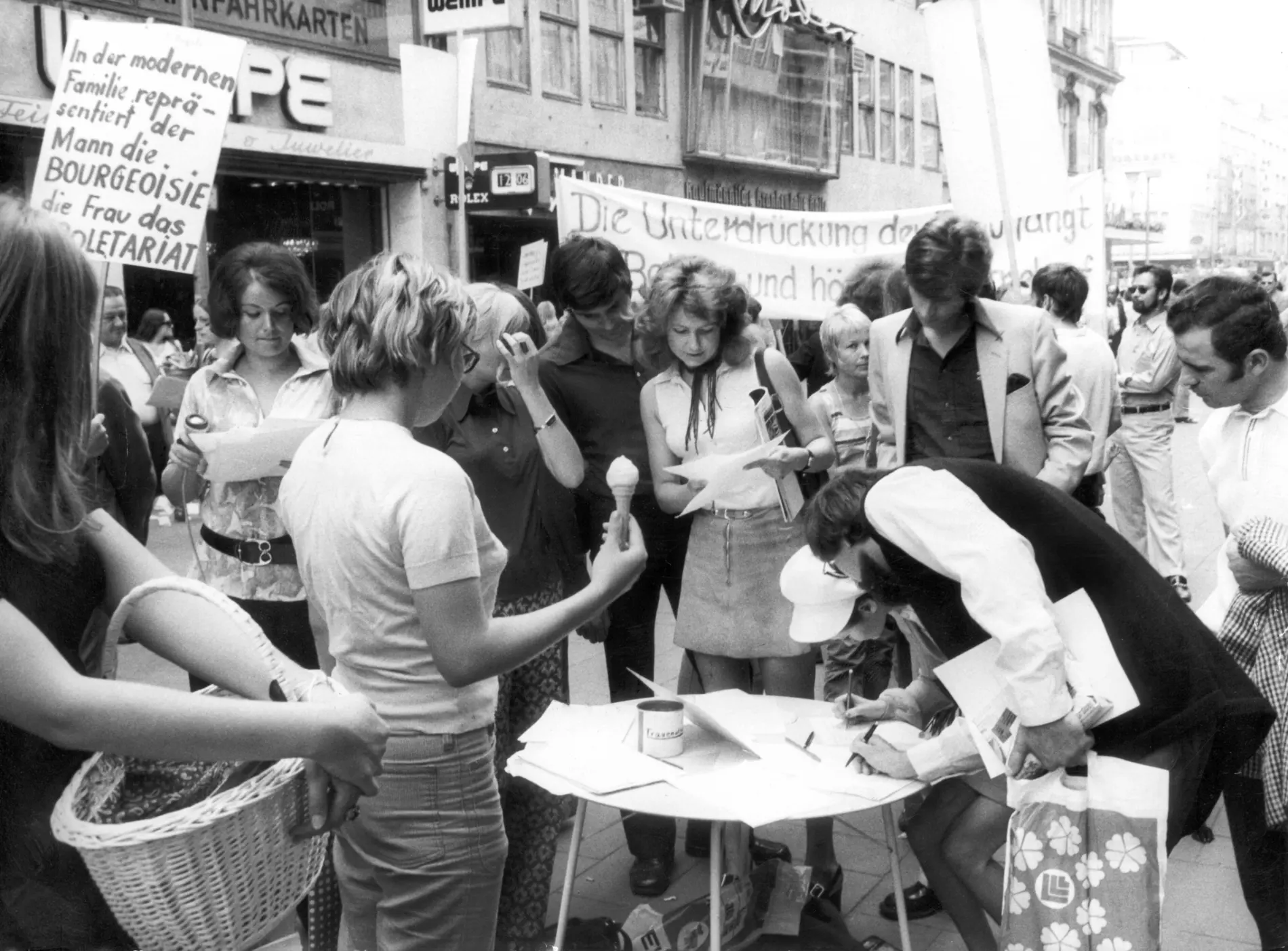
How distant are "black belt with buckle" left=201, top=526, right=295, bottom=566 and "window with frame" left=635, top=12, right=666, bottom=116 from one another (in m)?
15.6

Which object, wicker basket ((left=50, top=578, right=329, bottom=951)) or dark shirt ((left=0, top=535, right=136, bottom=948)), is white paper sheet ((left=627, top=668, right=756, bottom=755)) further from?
dark shirt ((left=0, top=535, right=136, bottom=948))

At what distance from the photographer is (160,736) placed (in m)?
1.34

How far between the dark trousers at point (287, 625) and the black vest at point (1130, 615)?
1707 mm

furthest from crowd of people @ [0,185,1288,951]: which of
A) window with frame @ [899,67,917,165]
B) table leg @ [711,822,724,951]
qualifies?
window with frame @ [899,67,917,165]

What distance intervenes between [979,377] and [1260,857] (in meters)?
1.58

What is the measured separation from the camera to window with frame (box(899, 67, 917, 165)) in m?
26.9

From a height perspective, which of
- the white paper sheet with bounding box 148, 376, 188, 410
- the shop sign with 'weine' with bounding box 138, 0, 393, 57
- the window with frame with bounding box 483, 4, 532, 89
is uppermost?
the window with frame with bounding box 483, 4, 532, 89

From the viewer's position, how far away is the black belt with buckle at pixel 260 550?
3412 mm

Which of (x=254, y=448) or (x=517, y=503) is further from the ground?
(x=254, y=448)

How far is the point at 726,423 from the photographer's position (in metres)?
3.85

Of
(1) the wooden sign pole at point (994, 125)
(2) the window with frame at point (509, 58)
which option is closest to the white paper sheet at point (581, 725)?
(1) the wooden sign pole at point (994, 125)

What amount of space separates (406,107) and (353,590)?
9.33 meters

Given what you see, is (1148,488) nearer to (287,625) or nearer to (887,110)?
(287,625)

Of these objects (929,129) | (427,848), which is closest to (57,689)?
(427,848)
